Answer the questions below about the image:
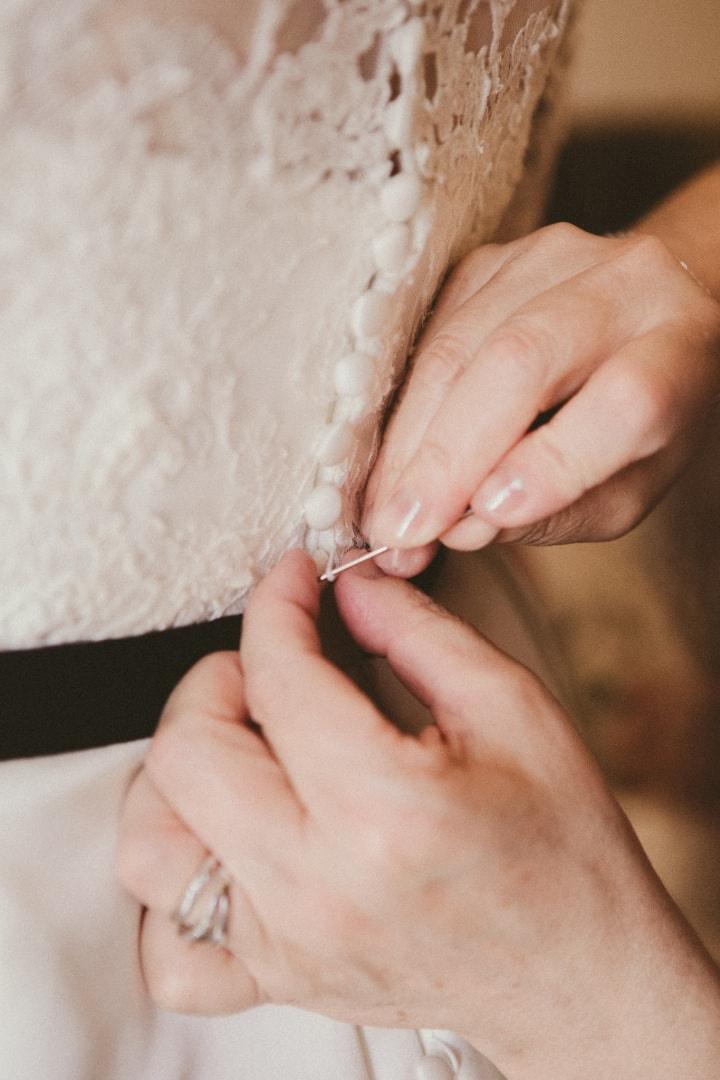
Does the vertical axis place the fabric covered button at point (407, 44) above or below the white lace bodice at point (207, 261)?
above

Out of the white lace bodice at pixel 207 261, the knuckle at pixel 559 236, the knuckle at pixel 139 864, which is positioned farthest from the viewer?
the knuckle at pixel 559 236

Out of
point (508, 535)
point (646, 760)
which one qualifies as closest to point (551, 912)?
point (508, 535)

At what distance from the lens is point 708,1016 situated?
0.46 meters

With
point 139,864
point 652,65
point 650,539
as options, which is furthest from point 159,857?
point 652,65

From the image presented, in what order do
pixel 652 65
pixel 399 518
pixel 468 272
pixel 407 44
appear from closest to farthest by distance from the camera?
pixel 407 44 → pixel 399 518 → pixel 468 272 → pixel 652 65

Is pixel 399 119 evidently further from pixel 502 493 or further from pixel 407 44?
pixel 502 493

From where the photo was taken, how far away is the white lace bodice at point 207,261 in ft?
1.03

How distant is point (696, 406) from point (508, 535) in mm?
143

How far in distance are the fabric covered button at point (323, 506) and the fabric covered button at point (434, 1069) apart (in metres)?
0.35

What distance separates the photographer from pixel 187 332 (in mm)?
383

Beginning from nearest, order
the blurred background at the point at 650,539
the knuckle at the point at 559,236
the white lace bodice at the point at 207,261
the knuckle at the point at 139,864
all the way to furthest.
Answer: the white lace bodice at the point at 207,261, the knuckle at the point at 139,864, the knuckle at the point at 559,236, the blurred background at the point at 650,539

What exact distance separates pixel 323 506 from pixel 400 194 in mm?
184

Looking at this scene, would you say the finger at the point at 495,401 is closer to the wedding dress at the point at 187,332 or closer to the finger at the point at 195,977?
the wedding dress at the point at 187,332

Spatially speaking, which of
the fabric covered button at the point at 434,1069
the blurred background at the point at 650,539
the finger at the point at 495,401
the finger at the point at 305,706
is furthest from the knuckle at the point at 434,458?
the blurred background at the point at 650,539
